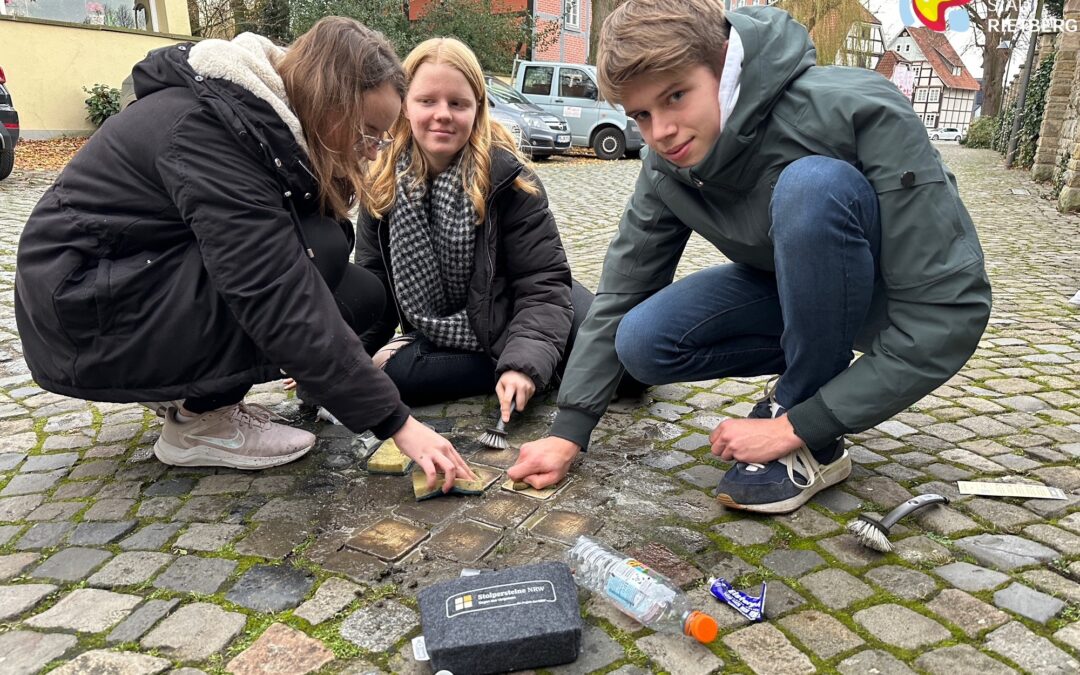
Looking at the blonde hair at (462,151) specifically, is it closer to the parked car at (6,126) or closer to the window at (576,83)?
the parked car at (6,126)

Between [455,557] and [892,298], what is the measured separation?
4.18 ft

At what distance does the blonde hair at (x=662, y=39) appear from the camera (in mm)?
1870

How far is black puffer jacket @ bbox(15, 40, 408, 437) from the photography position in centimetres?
203

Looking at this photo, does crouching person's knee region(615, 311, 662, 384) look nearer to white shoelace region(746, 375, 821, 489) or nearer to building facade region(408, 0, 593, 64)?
white shoelace region(746, 375, 821, 489)

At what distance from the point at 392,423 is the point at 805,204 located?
119cm

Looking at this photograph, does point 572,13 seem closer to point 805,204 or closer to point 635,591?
A: point 805,204

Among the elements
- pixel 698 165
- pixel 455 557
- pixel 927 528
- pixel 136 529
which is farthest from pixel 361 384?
pixel 927 528

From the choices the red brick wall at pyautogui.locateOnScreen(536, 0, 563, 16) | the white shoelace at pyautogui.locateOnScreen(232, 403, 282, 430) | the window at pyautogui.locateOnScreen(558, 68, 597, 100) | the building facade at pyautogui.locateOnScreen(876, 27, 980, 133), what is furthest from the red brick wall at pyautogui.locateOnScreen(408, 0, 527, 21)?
the building facade at pyautogui.locateOnScreen(876, 27, 980, 133)

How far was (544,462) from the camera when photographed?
2350 mm

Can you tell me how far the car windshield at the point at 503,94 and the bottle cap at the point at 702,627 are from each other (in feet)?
44.3

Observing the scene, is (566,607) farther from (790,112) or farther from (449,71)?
(449,71)

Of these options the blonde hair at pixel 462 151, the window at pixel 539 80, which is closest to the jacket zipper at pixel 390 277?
the blonde hair at pixel 462 151

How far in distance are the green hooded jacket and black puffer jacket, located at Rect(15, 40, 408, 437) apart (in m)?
1.04

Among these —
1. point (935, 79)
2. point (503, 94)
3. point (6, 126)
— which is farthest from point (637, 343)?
point (935, 79)
